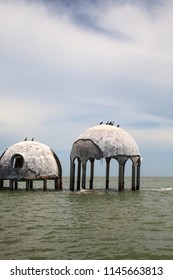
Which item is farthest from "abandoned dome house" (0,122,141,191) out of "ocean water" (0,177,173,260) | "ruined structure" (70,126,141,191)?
"ocean water" (0,177,173,260)

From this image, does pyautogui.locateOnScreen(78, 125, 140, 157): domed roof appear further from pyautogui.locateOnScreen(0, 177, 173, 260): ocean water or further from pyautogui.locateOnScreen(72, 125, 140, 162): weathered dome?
pyautogui.locateOnScreen(0, 177, 173, 260): ocean water

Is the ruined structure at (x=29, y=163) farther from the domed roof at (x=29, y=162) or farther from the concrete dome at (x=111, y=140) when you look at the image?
the concrete dome at (x=111, y=140)

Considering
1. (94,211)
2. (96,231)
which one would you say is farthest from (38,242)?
(94,211)

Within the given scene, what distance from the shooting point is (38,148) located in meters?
40.2

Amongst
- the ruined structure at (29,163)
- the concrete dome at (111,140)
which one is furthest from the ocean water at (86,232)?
the ruined structure at (29,163)

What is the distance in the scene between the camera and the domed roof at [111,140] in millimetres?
35688

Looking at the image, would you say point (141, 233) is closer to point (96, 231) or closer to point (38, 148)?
point (96, 231)

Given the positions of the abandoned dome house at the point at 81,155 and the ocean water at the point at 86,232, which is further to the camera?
the abandoned dome house at the point at 81,155

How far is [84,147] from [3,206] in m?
11.5

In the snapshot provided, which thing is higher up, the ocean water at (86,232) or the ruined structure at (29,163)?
the ruined structure at (29,163)

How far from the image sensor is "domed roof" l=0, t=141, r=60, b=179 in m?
39.2

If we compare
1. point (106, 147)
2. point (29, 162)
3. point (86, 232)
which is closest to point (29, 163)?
point (29, 162)

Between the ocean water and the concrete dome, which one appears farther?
the concrete dome

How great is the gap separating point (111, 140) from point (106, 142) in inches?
17.9
